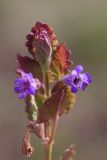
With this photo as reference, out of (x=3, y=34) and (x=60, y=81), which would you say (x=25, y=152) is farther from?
(x=3, y=34)

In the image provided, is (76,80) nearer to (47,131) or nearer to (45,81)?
(45,81)

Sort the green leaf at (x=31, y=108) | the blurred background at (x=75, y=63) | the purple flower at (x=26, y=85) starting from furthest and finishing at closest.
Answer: the blurred background at (x=75, y=63)
the green leaf at (x=31, y=108)
the purple flower at (x=26, y=85)

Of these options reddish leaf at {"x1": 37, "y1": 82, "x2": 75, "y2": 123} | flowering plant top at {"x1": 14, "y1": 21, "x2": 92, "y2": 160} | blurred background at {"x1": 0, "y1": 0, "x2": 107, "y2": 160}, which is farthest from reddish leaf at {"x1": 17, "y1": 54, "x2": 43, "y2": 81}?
blurred background at {"x1": 0, "y1": 0, "x2": 107, "y2": 160}

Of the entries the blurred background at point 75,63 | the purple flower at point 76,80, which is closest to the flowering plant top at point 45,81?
Result: the purple flower at point 76,80

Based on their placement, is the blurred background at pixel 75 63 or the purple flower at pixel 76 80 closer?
the purple flower at pixel 76 80

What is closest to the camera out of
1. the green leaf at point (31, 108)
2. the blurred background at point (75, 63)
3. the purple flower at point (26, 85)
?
the purple flower at point (26, 85)

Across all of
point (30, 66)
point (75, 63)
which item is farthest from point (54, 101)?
point (75, 63)

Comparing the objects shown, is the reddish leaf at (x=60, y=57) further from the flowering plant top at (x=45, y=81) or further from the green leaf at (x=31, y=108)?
the green leaf at (x=31, y=108)

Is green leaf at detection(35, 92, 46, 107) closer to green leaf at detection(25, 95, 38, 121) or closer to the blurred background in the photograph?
green leaf at detection(25, 95, 38, 121)
